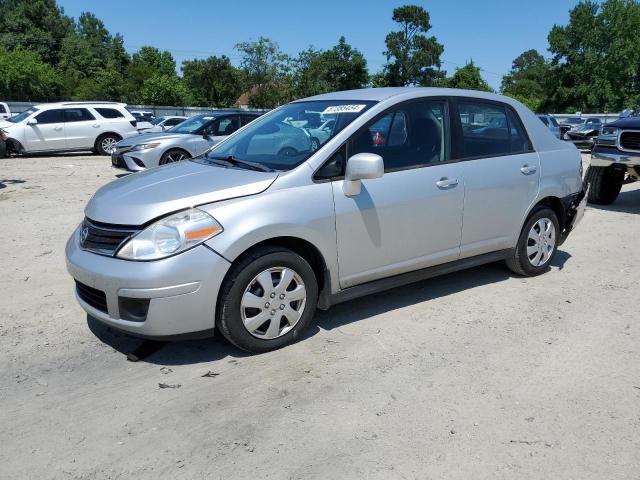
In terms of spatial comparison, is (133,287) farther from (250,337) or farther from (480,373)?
(480,373)

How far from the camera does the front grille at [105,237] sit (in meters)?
3.38

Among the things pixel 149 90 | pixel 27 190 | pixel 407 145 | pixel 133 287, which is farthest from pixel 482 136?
pixel 149 90

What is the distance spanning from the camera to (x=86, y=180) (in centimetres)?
1148

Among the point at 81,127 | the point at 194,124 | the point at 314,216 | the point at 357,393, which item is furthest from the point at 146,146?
the point at 357,393

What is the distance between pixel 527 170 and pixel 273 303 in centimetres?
280

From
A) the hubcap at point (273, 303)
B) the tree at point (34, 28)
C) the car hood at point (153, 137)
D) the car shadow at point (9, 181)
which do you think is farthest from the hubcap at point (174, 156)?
the tree at point (34, 28)

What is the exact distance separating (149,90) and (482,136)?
51184 mm

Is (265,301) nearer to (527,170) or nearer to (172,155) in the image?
(527,170)

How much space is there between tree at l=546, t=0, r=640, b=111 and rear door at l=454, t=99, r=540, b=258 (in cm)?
5548

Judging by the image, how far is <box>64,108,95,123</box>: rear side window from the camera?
1655 cm

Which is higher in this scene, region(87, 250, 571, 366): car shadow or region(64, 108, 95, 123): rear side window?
region(64, 108, 95, 123): rear side window

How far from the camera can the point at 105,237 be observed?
348 cm

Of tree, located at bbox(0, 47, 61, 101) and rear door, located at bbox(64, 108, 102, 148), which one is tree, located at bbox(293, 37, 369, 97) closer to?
tree, located at bbox(0, 47, 61, 101)

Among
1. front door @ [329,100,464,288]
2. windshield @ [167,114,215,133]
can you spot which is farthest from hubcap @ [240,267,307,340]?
windshield @ [167,114,215,133]
